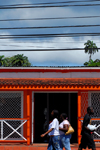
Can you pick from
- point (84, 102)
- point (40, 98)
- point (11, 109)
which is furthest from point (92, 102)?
point (11, 109)

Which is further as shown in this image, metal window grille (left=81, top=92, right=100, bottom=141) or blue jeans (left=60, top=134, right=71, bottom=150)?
metal window grille (left=81, top=92, right=100, bottom=141)

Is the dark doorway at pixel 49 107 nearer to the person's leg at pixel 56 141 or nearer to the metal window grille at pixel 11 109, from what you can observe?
the metal window grille at pixel 11 109

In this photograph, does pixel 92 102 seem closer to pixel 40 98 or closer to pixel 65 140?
pixel 40 98

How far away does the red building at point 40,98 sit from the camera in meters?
10.3

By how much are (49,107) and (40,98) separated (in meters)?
0.63

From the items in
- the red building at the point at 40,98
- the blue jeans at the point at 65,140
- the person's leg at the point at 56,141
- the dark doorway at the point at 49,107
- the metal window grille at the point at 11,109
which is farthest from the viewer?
the dark doorway at the point at 49,107

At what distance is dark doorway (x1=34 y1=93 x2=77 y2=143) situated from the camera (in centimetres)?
1255

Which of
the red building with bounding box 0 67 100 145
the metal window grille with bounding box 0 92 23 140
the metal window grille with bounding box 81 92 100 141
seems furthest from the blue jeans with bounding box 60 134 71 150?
the metal window grille with bounding box 0 92 23 140

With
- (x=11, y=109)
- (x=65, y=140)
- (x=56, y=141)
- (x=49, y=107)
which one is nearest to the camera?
(x=56, y=141)

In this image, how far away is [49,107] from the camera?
1292 cm

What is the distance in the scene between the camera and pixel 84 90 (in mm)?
11281

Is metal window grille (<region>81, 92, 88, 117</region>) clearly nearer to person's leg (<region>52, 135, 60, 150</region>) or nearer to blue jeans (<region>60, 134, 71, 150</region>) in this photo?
blue jeans (<region>60, 134, 71, 150</region>)

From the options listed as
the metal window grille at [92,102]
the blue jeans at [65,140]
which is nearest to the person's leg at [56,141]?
the blue jeans at [65,140]

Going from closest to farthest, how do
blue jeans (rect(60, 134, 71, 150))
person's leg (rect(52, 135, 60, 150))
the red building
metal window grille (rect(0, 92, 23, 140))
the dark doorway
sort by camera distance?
person's leg (rect(52, 135, 60, 150))
blue jeans (rect(60, 134, 71, 150))
the red building
metal window grille (rect(0, 92, 23, 140))
the dark doorway
